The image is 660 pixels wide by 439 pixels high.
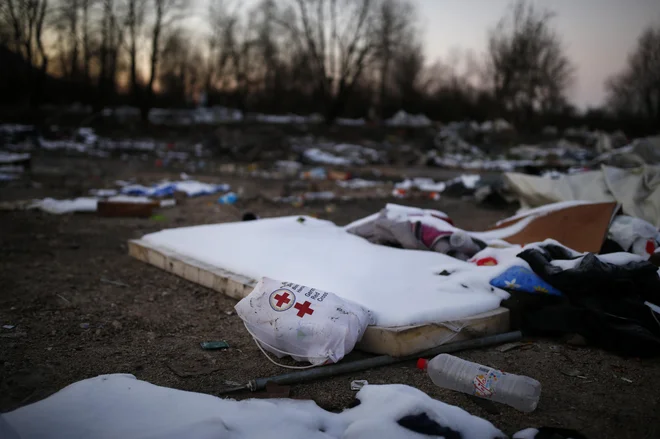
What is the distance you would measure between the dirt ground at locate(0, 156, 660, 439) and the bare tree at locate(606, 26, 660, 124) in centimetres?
1931

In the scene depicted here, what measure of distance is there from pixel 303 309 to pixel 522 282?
1355mm

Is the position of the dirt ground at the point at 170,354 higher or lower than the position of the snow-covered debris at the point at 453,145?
lower

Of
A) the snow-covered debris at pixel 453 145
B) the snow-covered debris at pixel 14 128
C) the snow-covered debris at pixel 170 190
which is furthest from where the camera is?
the snow-covered debris at pixel 453 145

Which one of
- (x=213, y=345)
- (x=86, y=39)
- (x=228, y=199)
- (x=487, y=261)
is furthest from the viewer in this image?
(x=86, y=39)

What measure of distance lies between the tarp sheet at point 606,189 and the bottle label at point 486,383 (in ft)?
12.5

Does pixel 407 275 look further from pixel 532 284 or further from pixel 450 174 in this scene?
pixel 450 174

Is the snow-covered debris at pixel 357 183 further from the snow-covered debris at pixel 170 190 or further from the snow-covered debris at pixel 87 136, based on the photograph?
the snow-covered debris at pixel 87 136

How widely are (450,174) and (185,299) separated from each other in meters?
10.5

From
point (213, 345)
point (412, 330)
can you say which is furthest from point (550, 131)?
point (213, 345)

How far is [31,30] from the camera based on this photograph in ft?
62.1

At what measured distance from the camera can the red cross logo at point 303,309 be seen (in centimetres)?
241

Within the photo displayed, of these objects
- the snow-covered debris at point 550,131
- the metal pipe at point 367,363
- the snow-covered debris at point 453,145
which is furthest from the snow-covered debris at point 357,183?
the snow-covered debris at point 550,131

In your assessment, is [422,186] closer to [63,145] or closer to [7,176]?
[7,176]

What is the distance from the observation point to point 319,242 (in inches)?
157
